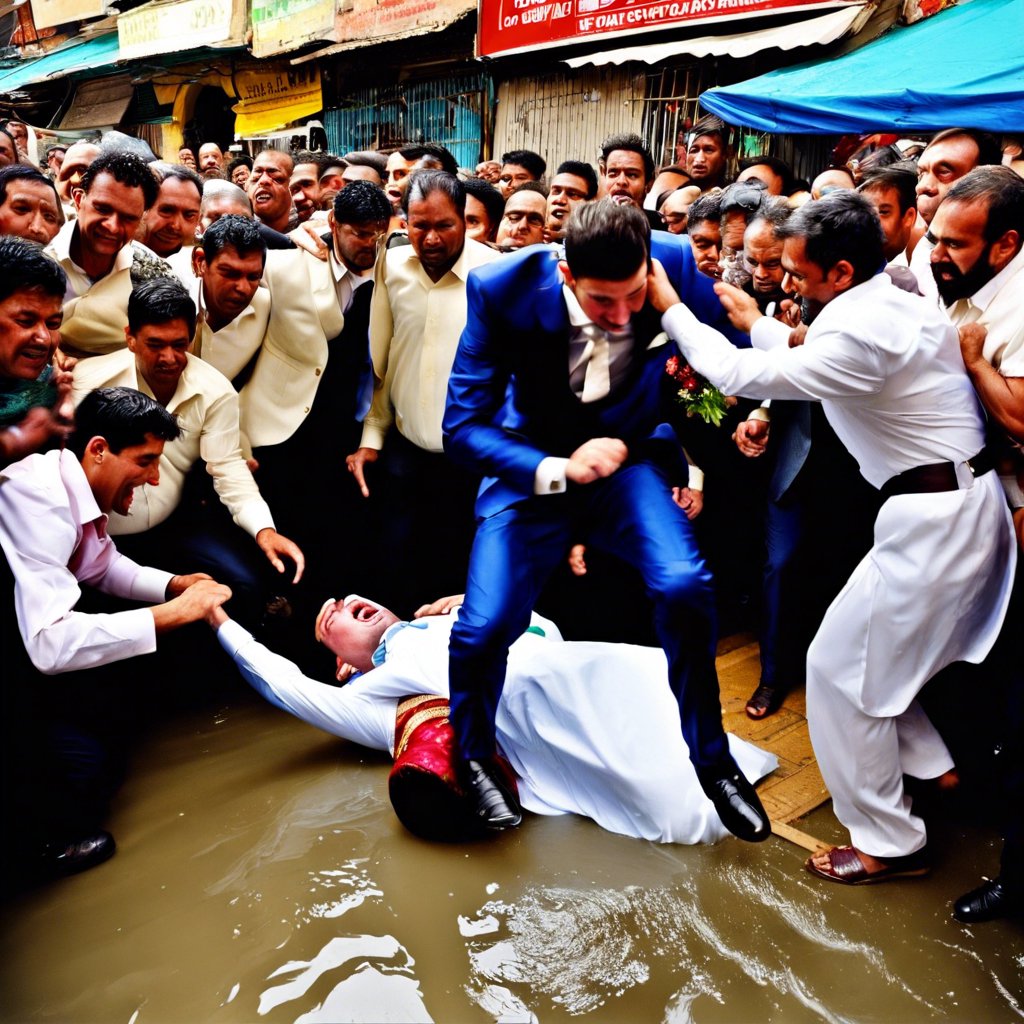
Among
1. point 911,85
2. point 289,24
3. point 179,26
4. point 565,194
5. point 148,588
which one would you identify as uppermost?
point 179,26

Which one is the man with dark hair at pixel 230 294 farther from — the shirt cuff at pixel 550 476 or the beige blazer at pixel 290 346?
the shirt cuff at pixel 550 476

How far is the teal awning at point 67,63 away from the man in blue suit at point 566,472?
15.7 m

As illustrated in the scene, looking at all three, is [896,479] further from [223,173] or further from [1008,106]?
[223,173]

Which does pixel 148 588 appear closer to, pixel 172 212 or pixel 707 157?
pixel 172 212

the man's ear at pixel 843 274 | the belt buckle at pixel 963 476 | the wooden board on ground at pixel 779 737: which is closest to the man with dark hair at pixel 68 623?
the wooden board on ground at pixel 779 737

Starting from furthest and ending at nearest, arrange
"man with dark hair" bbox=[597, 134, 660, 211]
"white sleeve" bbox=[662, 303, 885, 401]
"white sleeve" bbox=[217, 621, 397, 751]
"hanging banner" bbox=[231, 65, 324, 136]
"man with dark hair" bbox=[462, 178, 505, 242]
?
"hanging banner" bbox=[231, 65, 324, 136], "man with dark hair" bbox=[597, 134, 660, 211], "man with dark hair" bbox=[462, 178, 505, 242], "white sleeve" bbox=[217, 621, 397, 751], "white sleeve" bbox=[662, 303, 885, 401]

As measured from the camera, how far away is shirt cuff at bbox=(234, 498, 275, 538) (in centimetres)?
399

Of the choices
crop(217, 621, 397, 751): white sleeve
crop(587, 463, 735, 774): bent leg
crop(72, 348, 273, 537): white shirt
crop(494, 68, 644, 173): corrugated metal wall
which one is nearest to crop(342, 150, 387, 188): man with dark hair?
crop(494, 68, 644, 173): corrugated metal wall

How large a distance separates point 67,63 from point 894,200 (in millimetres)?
17957

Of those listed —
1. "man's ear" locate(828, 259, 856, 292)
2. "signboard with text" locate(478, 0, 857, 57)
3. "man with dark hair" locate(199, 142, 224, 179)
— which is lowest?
"man's ear" locate(828, 259, 856, 292)

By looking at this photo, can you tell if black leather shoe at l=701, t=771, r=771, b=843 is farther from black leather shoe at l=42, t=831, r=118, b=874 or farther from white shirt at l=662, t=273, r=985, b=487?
black leather shoe at l=42, t=831, r=118, b=874

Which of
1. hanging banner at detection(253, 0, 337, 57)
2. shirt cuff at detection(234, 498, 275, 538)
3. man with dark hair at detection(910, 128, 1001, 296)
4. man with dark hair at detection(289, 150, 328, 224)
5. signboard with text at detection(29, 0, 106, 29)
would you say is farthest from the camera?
signboard with text at detection(29, 0, 106, 29)

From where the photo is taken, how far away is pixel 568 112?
31.1 ft

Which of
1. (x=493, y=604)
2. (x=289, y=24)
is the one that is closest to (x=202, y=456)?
(x=493, y=604)
